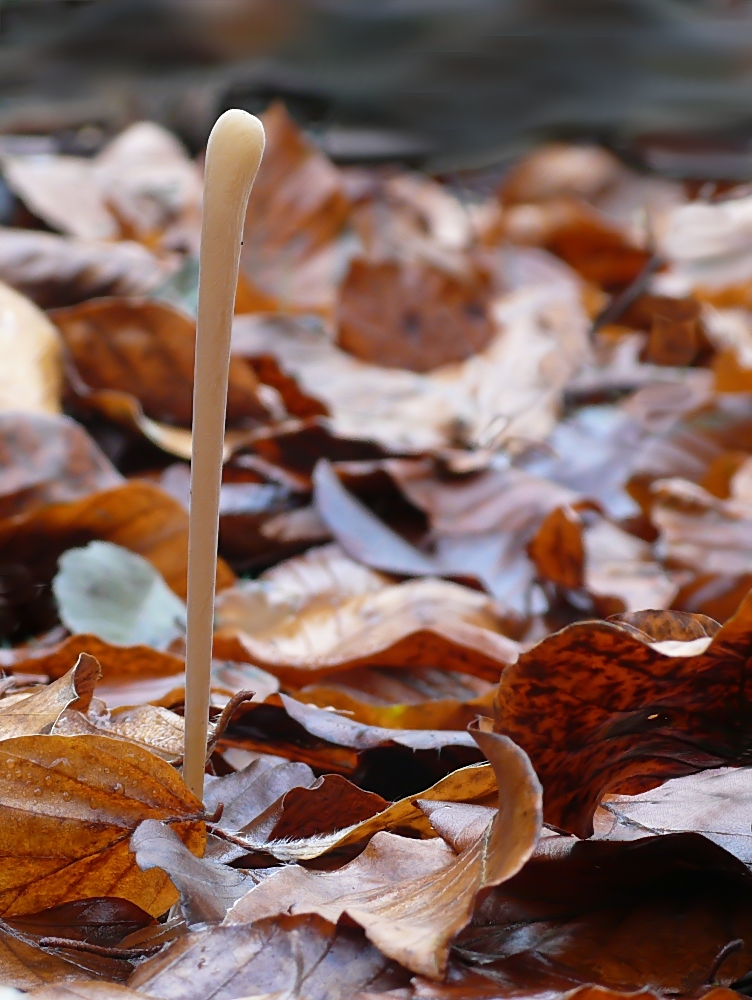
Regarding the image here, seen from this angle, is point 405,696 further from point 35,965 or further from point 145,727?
point 35,965

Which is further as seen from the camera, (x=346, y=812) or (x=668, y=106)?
(x=668, y=106)

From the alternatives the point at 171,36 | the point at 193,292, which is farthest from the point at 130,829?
the point at 171,36

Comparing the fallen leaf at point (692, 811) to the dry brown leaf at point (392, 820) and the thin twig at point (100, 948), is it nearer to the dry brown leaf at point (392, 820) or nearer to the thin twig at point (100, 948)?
the dry brown leaf at point (392, 820)

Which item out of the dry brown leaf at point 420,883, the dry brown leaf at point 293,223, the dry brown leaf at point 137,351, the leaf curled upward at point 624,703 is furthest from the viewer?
the dry brown leaf at point 293,223

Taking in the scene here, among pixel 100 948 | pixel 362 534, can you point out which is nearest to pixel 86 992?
pixel 100 948

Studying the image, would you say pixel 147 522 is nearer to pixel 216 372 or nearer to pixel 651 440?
pixel 216 372

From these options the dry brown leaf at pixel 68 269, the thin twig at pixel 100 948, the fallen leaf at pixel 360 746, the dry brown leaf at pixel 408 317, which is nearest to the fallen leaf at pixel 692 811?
the fallen leaf at pixel 360 746
